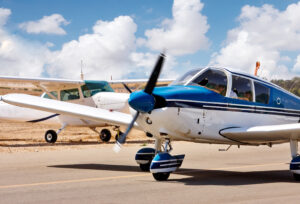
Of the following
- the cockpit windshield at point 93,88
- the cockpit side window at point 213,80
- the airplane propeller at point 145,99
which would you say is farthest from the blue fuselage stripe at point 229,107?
the cockpit windshield at point 93,88

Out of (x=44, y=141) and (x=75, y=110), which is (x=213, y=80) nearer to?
(x=75, y=110)

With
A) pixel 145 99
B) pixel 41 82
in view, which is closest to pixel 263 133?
pixel 145 99

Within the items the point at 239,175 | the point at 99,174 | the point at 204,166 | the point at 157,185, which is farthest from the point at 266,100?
the point at 99,174

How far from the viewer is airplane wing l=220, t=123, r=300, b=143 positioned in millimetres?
8266

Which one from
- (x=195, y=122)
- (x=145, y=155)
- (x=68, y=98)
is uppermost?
(x=68, y=98)

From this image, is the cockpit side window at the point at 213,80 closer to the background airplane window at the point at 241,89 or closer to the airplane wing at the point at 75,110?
the background airplane window at the point at 241,89

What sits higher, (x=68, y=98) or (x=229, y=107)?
(x=229, y=107)

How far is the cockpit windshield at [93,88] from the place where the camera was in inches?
790

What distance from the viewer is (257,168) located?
1112 cm

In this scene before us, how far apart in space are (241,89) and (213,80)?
0.89m

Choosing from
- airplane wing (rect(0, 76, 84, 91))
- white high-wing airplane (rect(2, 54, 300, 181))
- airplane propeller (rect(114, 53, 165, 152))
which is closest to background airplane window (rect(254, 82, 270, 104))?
white high-wing airplane (rect(2, 54, 300, 181))

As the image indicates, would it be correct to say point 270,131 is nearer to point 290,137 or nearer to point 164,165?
point 290,137

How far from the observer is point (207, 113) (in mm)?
8375

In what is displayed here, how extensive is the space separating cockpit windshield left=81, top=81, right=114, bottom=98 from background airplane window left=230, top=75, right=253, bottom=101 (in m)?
11.7
